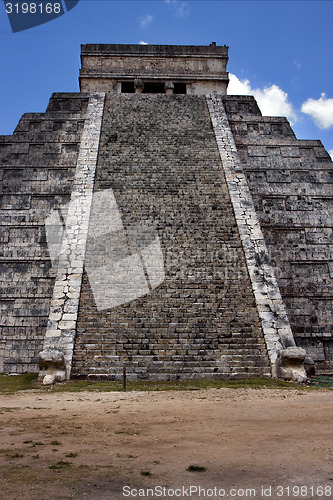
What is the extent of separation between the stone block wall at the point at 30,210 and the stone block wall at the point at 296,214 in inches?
207

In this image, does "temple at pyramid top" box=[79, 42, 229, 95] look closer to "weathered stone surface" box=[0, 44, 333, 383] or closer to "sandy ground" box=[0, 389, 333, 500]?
"weathered stone surface" box=[0, 44, 333, 383]

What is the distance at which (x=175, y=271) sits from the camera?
30.2ft

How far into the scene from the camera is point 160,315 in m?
8.30

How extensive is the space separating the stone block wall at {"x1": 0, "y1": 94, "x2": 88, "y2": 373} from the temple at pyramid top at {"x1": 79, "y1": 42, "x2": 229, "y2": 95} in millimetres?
2276

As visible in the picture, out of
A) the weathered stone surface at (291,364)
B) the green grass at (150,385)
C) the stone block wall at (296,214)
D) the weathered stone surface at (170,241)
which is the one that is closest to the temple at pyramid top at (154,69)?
the weathered stone surface at (170,241)

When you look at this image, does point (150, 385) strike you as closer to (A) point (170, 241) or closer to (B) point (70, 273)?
(B) point (70, 273)

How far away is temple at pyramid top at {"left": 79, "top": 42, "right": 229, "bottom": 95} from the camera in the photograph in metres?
16.7

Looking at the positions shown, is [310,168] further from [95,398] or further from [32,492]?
[32,492]

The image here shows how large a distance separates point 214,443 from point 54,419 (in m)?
1.86

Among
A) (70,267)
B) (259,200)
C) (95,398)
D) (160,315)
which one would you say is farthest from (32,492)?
(259,200)

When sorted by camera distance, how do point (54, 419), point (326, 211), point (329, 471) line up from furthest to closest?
point (326, 211) < point (54, 419) < point (329, 471)

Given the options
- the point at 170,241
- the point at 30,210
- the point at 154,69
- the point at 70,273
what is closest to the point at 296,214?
the point at 170,241

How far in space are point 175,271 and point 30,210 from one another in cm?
427

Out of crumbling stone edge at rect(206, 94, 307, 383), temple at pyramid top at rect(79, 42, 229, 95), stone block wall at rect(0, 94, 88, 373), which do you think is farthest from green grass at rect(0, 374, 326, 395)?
temple at pyramid top at rect(79, 42, 229, 95)
